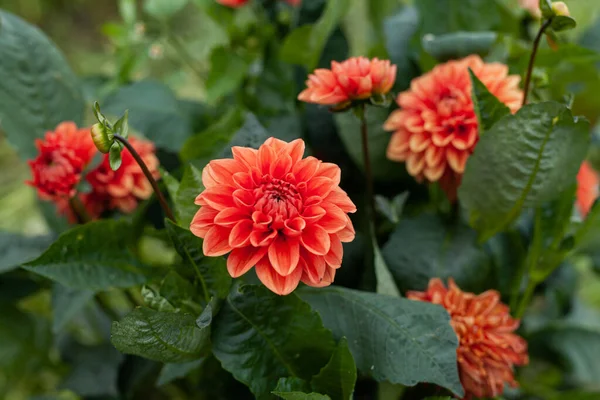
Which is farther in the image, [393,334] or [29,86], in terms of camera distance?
[29,86]

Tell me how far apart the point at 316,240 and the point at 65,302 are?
23 cm

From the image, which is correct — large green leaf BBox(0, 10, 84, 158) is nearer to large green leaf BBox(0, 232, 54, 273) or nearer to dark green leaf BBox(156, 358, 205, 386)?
large green leaf BBox(0, 232, 54, 273)

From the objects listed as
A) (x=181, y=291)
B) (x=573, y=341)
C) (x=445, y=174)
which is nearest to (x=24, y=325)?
(x=181, y=291)

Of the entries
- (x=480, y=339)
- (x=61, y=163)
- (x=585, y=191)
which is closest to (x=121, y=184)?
(x=61, y=163)

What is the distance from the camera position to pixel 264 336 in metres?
0.32

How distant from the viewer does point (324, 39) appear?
1.56 feet

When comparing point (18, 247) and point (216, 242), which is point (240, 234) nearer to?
point (216, 242)

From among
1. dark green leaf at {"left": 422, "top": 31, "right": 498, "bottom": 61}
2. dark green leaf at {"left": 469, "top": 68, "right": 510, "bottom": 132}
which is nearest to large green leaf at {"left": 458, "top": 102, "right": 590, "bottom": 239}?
dark green leaf at {"left": 469, "top": 68, "right": 510, "bottom": 132}

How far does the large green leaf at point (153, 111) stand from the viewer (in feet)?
1.56

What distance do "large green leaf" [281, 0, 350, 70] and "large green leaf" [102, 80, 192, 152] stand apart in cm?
11

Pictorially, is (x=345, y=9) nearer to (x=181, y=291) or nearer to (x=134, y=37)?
(x=134, y=37)

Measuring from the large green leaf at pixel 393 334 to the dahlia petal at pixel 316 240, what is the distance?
0.29 feet

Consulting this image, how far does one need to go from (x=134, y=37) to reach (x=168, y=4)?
5 centimetres

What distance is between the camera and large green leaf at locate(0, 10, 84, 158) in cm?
44
